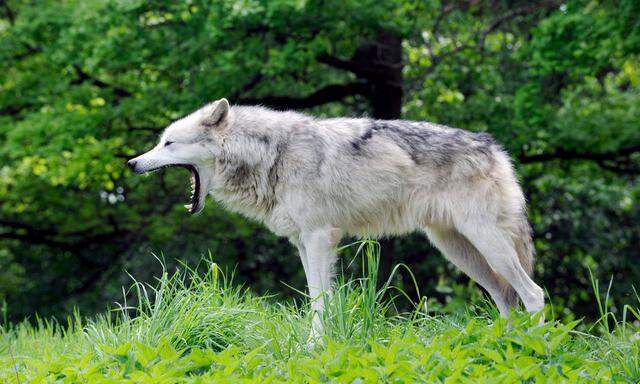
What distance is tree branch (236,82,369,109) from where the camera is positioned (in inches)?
509

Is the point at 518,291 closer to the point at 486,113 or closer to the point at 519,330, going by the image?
the point at 519,330

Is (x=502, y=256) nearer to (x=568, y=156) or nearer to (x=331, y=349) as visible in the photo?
(x=331, y=349)

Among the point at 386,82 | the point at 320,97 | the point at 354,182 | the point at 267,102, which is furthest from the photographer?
the point at 320,97

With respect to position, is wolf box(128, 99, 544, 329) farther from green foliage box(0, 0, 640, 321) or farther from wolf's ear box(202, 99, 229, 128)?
green foliage box(0, 0, 640, 321)

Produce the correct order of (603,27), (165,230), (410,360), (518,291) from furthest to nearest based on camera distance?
(165,230), (603,27), (518,291), (410,360)

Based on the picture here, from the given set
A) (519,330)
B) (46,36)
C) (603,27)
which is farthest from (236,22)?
(519,330)

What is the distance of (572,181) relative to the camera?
48.3 ft

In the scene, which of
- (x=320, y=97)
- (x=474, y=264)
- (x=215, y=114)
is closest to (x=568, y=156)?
(x=320, y=97)

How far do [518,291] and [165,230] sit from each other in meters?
9.42

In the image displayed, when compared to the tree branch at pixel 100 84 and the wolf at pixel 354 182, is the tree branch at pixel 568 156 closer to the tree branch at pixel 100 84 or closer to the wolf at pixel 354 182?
the tree branch at pixel 100 84

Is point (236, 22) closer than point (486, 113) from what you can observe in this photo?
Yes

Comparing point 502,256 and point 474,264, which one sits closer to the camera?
point 502,256

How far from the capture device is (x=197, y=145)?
6.28m

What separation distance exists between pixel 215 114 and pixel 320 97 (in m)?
7.03
